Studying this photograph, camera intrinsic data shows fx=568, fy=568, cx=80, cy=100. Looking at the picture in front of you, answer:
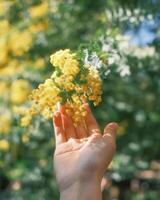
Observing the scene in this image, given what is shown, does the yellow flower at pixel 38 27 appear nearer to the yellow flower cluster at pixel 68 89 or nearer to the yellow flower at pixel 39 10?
the yellow flower at pixel 39 10

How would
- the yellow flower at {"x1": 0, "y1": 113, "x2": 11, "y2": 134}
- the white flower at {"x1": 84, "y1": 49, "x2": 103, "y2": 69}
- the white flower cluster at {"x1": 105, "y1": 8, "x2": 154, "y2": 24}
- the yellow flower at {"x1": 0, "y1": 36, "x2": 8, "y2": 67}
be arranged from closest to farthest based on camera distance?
the white flower at {"x1": 84, "y1": 49, "x2": 103, "y2": 69}, the white flower cluster at {"x1": 105, "y1": 8, "x2": 154, "y2": 24}, the yellow flower at {"x1": 0, "y1": 113, "x2": 11, "y2": 134}, the yellow flower at {"x1": 0, "y1": 36, "x2": 8, "y2": 67}

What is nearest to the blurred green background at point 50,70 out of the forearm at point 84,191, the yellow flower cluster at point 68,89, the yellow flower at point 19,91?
the yellow flower at point 19,91

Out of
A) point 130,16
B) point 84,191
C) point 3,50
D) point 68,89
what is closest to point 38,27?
point 3,50

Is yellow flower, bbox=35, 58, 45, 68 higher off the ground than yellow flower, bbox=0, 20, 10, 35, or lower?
lower

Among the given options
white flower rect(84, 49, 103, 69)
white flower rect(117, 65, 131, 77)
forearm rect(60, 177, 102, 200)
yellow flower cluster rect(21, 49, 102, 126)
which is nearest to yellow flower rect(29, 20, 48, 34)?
white flower rect(117, 65, 131, 77)

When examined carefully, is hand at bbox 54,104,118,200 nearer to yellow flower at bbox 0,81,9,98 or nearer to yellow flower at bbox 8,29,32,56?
yellow flower at bbox 8,29,32,56

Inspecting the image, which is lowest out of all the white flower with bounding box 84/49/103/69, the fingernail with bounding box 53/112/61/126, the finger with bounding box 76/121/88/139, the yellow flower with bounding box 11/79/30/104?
the finger with bounding box 76/121/88/139
